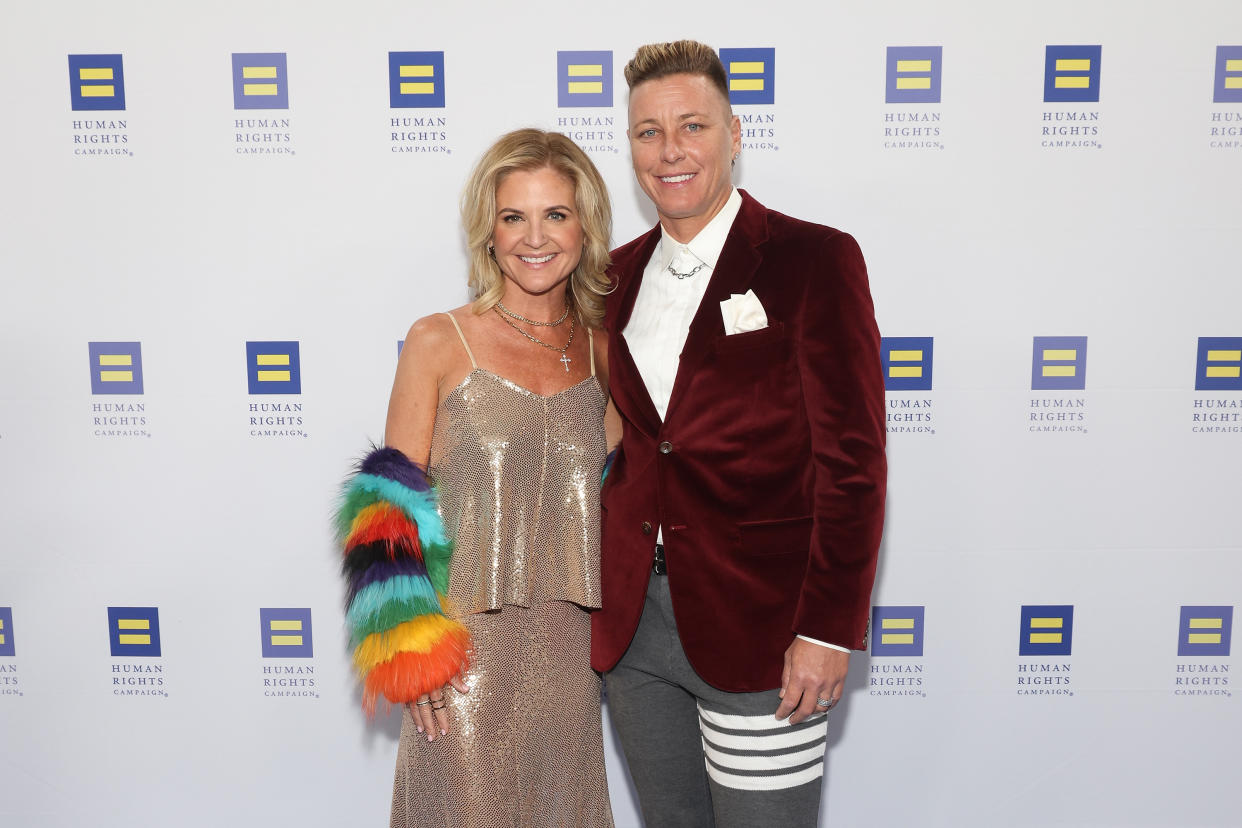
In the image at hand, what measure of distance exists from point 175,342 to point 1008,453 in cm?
238

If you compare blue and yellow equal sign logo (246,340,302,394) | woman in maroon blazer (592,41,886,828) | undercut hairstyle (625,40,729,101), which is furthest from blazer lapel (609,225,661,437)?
blue and yellow equal sign logo (246,340,302,394)

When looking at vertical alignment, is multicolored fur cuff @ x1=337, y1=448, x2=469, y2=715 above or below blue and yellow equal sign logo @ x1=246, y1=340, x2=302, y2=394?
below

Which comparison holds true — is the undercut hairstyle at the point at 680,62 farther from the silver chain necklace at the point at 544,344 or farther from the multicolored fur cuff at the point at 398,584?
the multicolored fur cuff at the point at 398,584

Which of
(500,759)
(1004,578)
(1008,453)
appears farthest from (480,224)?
(1004,578)

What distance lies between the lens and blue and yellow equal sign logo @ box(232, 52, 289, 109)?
95.3 inches

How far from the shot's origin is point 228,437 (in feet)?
8.38

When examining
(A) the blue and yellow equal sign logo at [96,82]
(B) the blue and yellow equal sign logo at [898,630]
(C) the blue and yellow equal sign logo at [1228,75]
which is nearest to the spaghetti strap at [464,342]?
(A) the blue and yellow equal sign logo at [96,82]

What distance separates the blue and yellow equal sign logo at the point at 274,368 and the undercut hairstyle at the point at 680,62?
1346mm

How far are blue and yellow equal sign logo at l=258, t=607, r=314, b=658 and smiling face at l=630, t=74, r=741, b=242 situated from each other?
1.69m

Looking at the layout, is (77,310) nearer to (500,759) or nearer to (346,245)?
(346,245)

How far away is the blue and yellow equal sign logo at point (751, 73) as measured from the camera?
7.86 ft

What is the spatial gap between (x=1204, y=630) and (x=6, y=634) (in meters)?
3.47

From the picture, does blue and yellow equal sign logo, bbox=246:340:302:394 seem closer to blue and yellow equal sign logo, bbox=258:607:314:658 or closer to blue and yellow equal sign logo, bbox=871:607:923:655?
blue and yellow equal sign logo, bbox=258:607:314:658

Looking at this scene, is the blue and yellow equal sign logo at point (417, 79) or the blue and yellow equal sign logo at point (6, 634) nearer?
the blue and yellow equal sign logo at point (417, 79)
